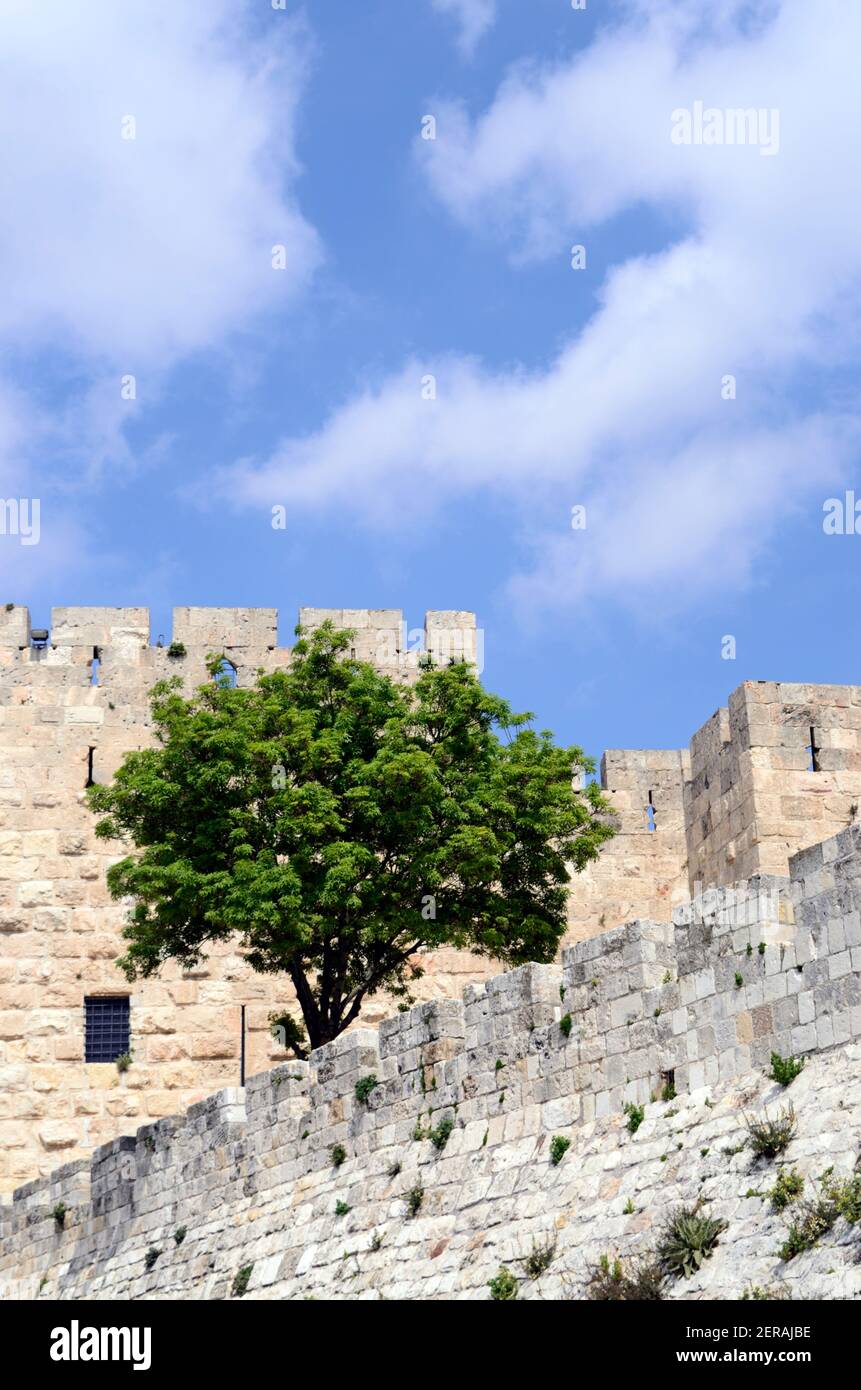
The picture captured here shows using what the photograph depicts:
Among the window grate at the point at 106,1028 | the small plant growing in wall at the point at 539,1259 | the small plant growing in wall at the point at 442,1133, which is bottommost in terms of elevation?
the small plant growing in wall at the point at 539,1259

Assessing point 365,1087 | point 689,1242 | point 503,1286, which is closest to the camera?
point 689,1242

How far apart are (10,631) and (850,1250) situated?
1954 cm

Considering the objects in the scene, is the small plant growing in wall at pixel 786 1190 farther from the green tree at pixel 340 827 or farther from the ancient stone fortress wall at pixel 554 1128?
the green tree at pixel 340 827

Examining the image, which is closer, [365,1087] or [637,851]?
[365,1087]

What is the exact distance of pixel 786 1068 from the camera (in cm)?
1435

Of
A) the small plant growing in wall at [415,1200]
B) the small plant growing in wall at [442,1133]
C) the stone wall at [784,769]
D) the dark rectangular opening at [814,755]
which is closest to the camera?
the small plant growing in wall at [415,1200]

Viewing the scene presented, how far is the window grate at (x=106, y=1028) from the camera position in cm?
2845

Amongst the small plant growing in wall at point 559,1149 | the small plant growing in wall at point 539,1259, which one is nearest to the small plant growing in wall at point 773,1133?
the small plant growing in wall at point 539,1259

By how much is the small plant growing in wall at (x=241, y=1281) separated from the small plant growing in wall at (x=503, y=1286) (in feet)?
13.5

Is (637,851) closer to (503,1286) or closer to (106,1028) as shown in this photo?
(106,1028)

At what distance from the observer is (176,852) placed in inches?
915

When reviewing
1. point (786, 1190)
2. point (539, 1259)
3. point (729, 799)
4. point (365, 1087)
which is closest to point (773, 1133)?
point (786, 1190)

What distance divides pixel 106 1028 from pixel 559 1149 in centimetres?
1342
